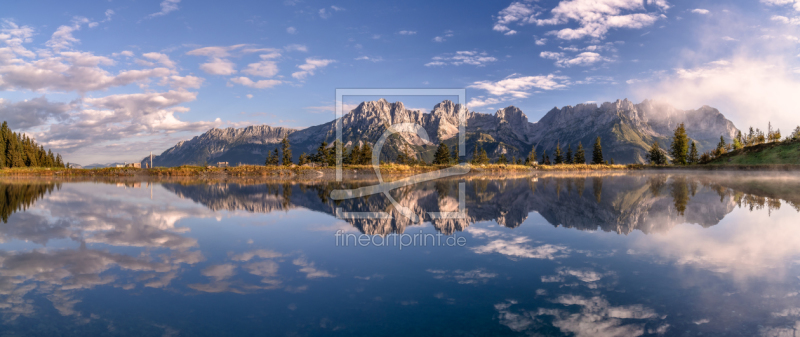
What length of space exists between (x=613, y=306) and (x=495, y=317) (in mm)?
1968

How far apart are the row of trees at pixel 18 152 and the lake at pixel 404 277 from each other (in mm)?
111791

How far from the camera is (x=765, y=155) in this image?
76.1 meters

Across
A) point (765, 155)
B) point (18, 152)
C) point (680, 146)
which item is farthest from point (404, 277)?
point (18, 152)

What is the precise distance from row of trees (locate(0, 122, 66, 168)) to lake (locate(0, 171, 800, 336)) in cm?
11179

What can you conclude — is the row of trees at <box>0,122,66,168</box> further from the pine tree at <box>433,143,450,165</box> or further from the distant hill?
the distant hill

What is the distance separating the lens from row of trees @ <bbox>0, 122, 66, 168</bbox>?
90.2 m

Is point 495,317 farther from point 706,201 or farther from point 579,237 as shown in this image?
point 706,201

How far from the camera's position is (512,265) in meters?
7.96

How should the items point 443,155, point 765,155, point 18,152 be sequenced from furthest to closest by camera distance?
1. point 443,155
2. point 18,152
3. point 765,155

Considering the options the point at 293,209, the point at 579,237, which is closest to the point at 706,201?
the point at 579,237

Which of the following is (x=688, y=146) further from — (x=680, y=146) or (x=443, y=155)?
(x=443, y=155)

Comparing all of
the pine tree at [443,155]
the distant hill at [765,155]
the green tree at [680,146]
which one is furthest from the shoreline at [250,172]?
the pine tree at [443,155]

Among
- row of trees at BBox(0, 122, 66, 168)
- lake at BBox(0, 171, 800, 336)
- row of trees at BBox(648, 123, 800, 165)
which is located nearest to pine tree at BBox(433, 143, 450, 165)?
row of trees at BBox(648, 123, 800, 165)

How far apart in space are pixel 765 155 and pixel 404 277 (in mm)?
102702
